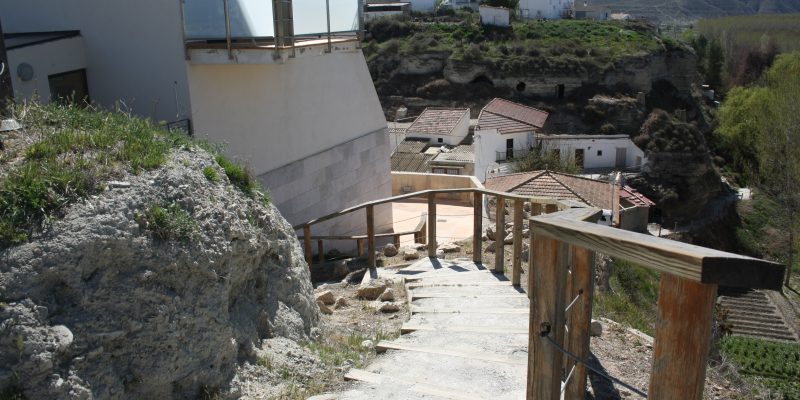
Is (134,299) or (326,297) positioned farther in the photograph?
(326,297)

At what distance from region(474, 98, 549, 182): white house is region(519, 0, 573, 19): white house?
3475cm

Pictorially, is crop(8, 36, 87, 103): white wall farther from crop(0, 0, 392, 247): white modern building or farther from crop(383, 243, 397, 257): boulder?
crop(383, 243, 397, 257): boulder

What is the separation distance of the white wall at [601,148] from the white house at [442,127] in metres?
4.88

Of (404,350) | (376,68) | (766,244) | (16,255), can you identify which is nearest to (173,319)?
(16,255)

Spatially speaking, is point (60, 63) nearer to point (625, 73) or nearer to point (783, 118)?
point (783, 118)

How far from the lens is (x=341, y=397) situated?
450 cm

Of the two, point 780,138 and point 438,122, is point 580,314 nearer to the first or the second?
point 438,122

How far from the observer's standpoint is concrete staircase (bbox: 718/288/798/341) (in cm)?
2247

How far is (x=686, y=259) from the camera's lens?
2.28 m

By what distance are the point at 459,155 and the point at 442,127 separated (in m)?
5.06

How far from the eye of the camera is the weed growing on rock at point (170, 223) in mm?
4754

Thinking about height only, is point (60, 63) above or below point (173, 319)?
above

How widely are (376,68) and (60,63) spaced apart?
43997 millimetres

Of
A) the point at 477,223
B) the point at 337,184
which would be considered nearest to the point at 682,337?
the point at 477,223
